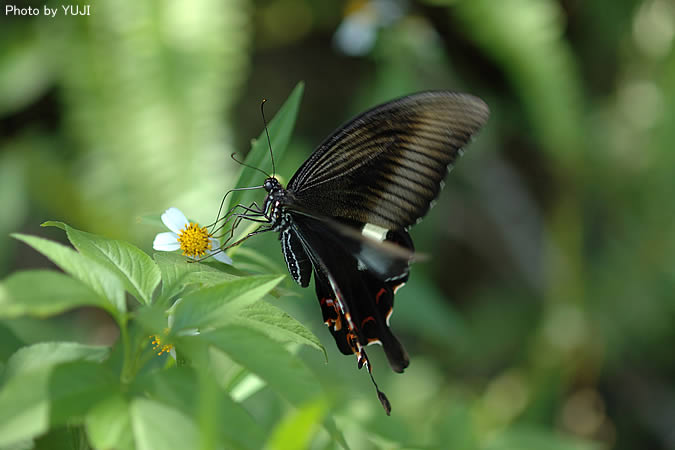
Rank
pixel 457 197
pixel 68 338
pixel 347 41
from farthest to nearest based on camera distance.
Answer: pixel 457 197 → pixel 347 41 → pixel 68 338

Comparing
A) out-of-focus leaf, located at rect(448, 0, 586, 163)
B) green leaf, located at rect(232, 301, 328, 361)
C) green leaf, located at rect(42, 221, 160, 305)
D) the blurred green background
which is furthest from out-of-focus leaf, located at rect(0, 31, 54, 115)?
green leaf, located at rect(232, 301, 328, 361)

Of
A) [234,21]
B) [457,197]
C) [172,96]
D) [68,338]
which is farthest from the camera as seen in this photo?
[457,197]

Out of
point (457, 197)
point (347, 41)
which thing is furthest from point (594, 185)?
point (347, 41)

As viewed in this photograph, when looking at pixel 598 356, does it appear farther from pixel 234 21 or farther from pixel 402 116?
pixel 234 21

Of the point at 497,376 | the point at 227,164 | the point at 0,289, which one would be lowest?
the point at 497,376

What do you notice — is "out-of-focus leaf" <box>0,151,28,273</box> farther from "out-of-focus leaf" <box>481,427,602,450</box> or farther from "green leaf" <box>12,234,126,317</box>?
"green leaf" <box>12,234,126,317</box>

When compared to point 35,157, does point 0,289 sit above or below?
above
